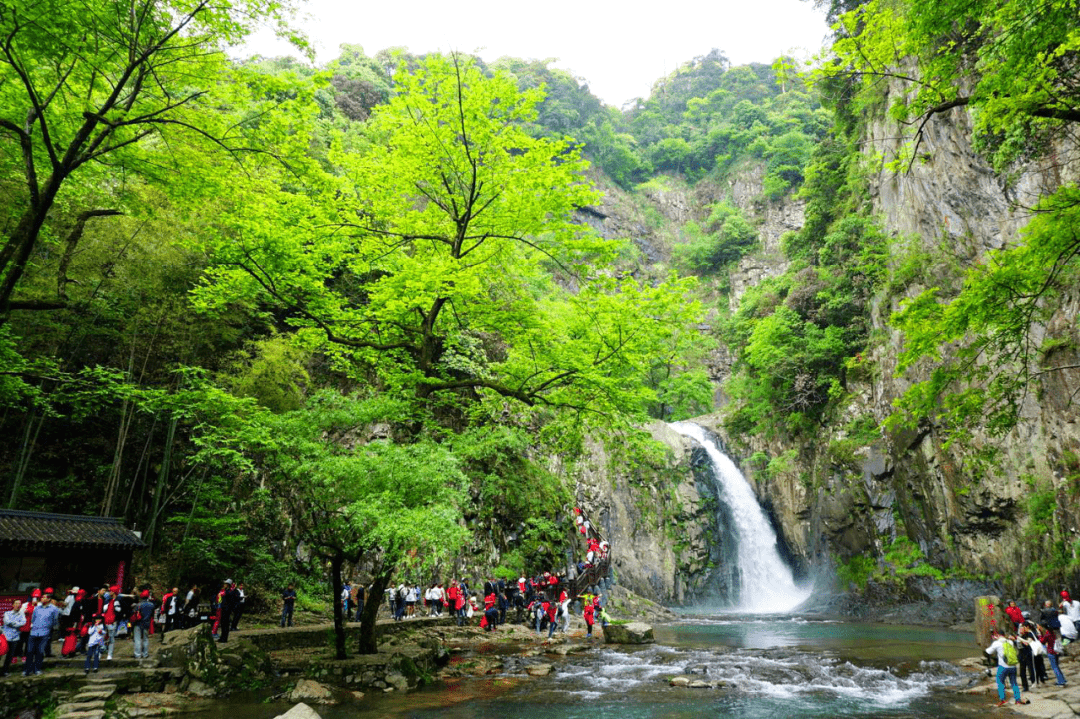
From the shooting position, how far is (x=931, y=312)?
7605 mm

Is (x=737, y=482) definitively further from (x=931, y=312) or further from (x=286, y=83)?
(x=286, y=83)

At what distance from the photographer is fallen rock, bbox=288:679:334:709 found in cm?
927

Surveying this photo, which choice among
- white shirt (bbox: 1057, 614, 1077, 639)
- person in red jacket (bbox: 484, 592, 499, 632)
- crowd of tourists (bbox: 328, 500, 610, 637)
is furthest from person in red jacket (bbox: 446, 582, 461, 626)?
white shirt (bbox: 1057, 614, 1077, 639)

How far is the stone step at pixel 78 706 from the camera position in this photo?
8188 millimetres

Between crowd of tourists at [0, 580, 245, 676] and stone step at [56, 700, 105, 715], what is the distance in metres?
1.26

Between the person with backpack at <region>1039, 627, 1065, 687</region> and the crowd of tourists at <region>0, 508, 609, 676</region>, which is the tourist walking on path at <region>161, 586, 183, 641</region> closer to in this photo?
the crowd of tourists at <region>0, 508, 609, 676</region>

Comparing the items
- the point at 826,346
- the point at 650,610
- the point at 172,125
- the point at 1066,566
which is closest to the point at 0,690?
the point at 172,125

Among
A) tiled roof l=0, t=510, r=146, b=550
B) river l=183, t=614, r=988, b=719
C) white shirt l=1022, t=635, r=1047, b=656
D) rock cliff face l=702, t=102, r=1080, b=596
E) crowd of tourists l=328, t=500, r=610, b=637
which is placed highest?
rock cliff face l=702, t=102, r=1080, b=596

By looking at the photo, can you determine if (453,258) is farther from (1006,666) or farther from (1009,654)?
(1006,666)

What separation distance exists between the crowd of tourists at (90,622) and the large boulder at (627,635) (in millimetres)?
9215

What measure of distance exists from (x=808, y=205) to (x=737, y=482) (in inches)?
602

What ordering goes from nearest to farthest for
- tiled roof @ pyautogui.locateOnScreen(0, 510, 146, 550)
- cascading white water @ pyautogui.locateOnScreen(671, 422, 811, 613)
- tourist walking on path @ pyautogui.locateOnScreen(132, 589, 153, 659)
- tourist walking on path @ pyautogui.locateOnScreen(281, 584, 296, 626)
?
tourist walking on path @ pyautogui.locateOnScreen(132, 589, 153, 659), tiled roof @ pyautogui.locateOnScreen(0, 510, 146, 550), tourist walking on path @ pyautogui.locateOnScreen(281, 584, 296, 626), cascading white water @ pyautogui.locateOnScreen(671, 422, 811, 613)

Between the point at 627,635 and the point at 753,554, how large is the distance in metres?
17.6

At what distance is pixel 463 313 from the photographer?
37.8 ft
